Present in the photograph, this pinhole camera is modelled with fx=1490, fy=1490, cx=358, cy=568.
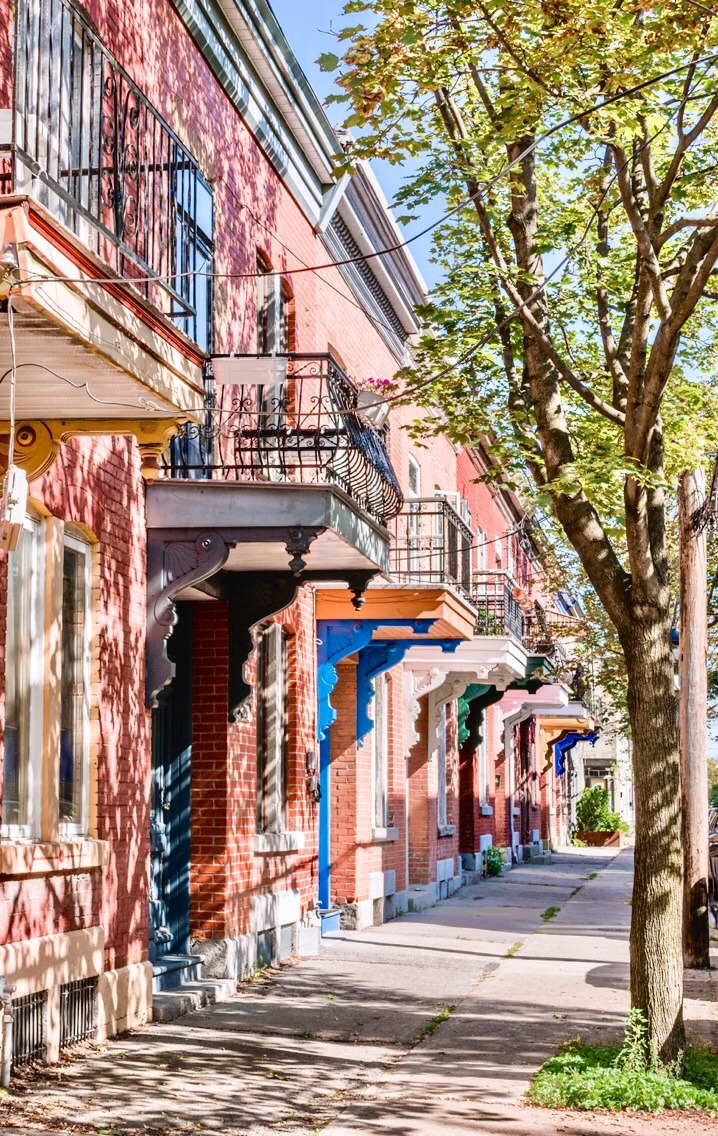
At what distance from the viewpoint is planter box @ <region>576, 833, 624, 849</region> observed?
52.5 m

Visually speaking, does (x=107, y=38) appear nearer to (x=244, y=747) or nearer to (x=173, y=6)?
(x=173, y=6)

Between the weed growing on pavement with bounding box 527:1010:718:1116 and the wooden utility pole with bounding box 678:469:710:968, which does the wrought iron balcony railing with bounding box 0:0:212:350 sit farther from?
the wooden utility pole with bounding box 678:469:710:968

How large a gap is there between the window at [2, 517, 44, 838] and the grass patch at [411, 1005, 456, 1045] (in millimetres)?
3207

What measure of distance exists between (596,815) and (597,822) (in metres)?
0.25

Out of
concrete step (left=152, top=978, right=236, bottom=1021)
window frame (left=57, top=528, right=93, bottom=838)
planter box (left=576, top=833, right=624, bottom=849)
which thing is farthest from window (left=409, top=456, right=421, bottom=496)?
planter box (left=576, top=833, right=624, bottom=849)

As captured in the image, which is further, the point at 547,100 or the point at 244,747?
the point at 244,747

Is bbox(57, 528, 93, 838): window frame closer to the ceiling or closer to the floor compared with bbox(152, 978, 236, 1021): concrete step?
closer to the ceiling

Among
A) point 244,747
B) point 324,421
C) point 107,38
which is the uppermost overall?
point 107,38

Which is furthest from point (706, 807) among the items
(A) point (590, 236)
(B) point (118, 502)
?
(B) point (118, 502)

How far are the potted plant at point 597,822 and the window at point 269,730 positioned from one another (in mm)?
39951

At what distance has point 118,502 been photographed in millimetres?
9922

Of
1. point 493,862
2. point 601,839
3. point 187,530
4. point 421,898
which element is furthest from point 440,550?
point 601,839

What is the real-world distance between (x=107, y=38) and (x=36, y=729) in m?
4.63

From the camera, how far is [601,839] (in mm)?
52469
